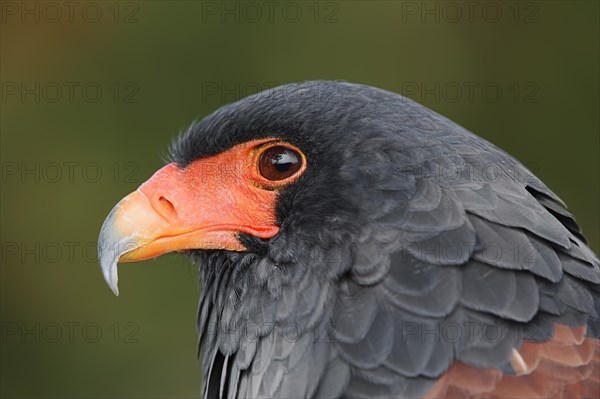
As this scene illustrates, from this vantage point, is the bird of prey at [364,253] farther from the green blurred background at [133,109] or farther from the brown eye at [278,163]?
the green blurred background at [133,109]

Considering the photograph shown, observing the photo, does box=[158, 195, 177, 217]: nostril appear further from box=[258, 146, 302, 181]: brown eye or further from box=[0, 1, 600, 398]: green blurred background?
box=[0, 1, 600, 398]: green blurred background

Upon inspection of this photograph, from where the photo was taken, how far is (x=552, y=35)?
8531 millimetres

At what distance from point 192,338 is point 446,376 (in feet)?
17.9

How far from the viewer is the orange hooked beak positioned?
10.8 ft

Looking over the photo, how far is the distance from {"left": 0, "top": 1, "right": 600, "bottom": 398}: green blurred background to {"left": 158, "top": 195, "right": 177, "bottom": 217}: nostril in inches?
180

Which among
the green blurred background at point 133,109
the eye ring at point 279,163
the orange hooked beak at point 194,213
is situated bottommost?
the green blurred background at point 133,109

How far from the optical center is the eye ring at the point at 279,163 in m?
3.32

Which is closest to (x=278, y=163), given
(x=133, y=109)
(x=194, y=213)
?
(x=194, y=213)

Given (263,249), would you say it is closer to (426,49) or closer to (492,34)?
(426,49)

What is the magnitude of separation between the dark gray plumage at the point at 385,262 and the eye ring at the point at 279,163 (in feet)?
0.14

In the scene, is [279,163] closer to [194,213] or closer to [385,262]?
[194,213]

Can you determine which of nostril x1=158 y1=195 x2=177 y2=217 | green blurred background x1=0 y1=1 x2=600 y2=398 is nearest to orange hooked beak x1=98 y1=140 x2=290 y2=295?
nostril x1=158 y1=195 x2=177 y2=217

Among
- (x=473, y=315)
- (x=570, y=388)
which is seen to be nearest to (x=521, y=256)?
(x=473, y=315)

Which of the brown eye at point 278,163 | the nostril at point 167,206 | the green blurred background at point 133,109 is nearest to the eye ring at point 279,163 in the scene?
the brown eye at point 278,163
